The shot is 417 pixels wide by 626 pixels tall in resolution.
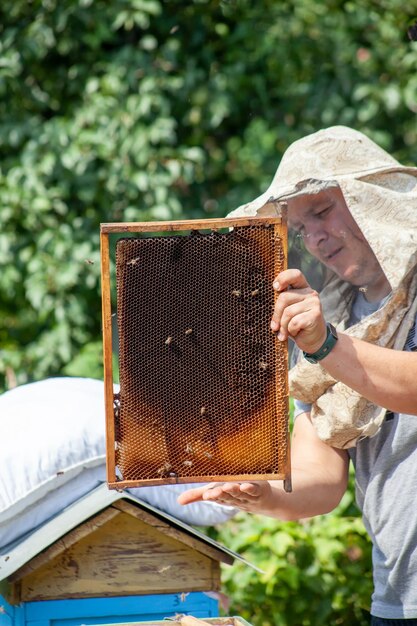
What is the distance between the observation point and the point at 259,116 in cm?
529

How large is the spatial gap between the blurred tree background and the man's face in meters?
2.74

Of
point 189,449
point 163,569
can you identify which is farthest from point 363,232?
point 163,569

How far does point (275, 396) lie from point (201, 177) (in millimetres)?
3449

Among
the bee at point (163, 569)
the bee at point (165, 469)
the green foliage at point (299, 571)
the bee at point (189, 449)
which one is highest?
the bee at point (189, 449)

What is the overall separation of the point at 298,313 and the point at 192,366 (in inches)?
10.7

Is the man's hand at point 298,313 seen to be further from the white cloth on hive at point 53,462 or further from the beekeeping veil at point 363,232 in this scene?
the white cloth on hive at point 53,462

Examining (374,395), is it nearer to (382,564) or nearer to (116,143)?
(382,564)

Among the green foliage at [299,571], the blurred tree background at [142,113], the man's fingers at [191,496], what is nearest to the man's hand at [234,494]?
the man's fingers at [191,496]

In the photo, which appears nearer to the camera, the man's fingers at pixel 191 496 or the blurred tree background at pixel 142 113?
the man's fingers at pixel 191 496

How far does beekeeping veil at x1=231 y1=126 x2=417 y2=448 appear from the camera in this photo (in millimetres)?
2041

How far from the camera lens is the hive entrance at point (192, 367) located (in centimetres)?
193

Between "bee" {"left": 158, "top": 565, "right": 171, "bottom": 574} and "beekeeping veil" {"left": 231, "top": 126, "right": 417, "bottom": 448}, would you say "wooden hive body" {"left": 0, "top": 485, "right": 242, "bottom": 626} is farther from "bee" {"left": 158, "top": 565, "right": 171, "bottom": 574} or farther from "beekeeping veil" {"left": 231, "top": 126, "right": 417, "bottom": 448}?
"beekeeping veil" {"left": 231, "top": 126, "right": 417, "bottom": 448}

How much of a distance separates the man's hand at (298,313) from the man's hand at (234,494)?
0.33 m

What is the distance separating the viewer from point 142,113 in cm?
487
